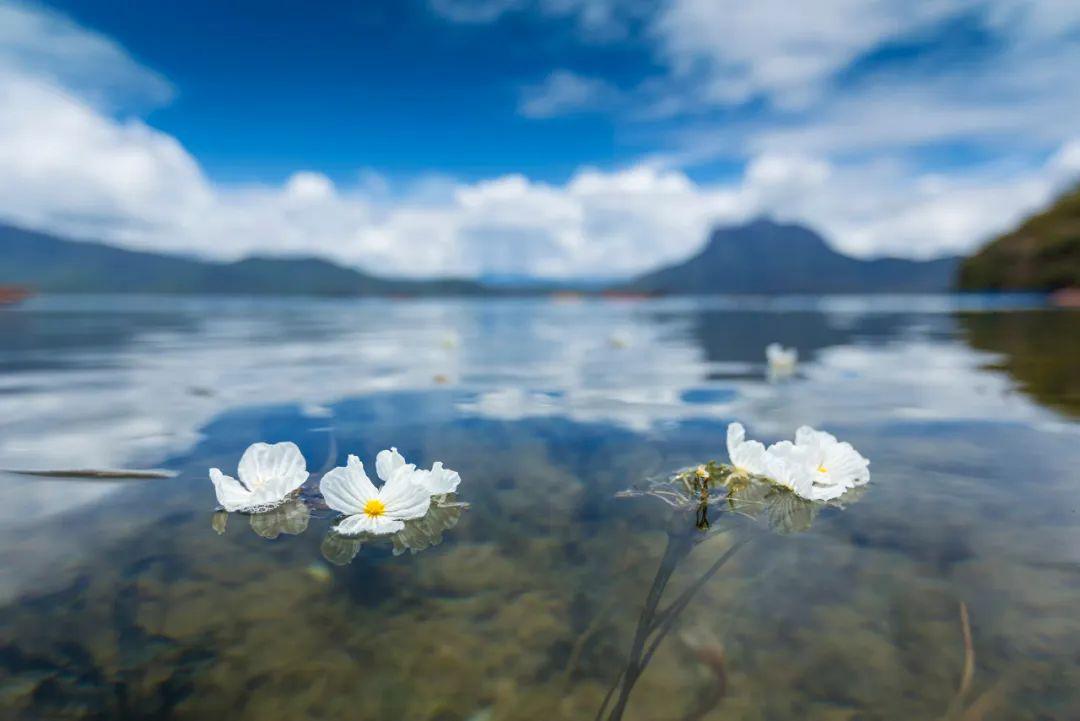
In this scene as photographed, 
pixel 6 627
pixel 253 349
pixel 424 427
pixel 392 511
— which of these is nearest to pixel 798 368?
pixel 424 427

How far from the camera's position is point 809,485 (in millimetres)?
3488

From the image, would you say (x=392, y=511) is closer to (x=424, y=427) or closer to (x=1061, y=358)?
(x=424, y=427)

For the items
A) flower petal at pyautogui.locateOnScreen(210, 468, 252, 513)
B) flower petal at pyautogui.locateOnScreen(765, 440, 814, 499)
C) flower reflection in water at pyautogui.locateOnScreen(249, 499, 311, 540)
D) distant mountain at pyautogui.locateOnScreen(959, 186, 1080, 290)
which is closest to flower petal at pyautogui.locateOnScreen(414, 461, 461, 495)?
flower reflection in water at pyautogui.locateOnScreen(249, 499, 311, 540)

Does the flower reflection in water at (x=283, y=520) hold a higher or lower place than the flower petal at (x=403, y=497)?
lower

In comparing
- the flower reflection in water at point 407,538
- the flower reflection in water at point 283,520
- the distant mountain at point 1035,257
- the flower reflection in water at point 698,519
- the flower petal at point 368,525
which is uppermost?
the distant mountain at point 1035,257

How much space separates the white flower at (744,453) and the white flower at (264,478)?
2.74 m

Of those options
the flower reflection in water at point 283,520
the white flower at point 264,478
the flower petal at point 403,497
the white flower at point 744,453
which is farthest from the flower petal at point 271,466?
the white flower at point 744,453

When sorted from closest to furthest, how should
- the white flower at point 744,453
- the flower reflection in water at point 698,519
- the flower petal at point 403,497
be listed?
→ the flower reflection in water at point 698,519, the flower petal at point 403,497, the white flower at point 744,453

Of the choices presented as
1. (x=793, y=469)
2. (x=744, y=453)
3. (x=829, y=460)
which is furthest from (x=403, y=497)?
(x=829, y=460)

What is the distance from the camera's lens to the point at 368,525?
3.10 meters

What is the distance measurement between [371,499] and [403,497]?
18cm

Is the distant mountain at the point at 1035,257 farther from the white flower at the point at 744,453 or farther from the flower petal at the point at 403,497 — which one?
the flower petal at the point at 403,497

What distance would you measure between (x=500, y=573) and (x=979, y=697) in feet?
6.02

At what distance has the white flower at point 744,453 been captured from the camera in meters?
3.65
